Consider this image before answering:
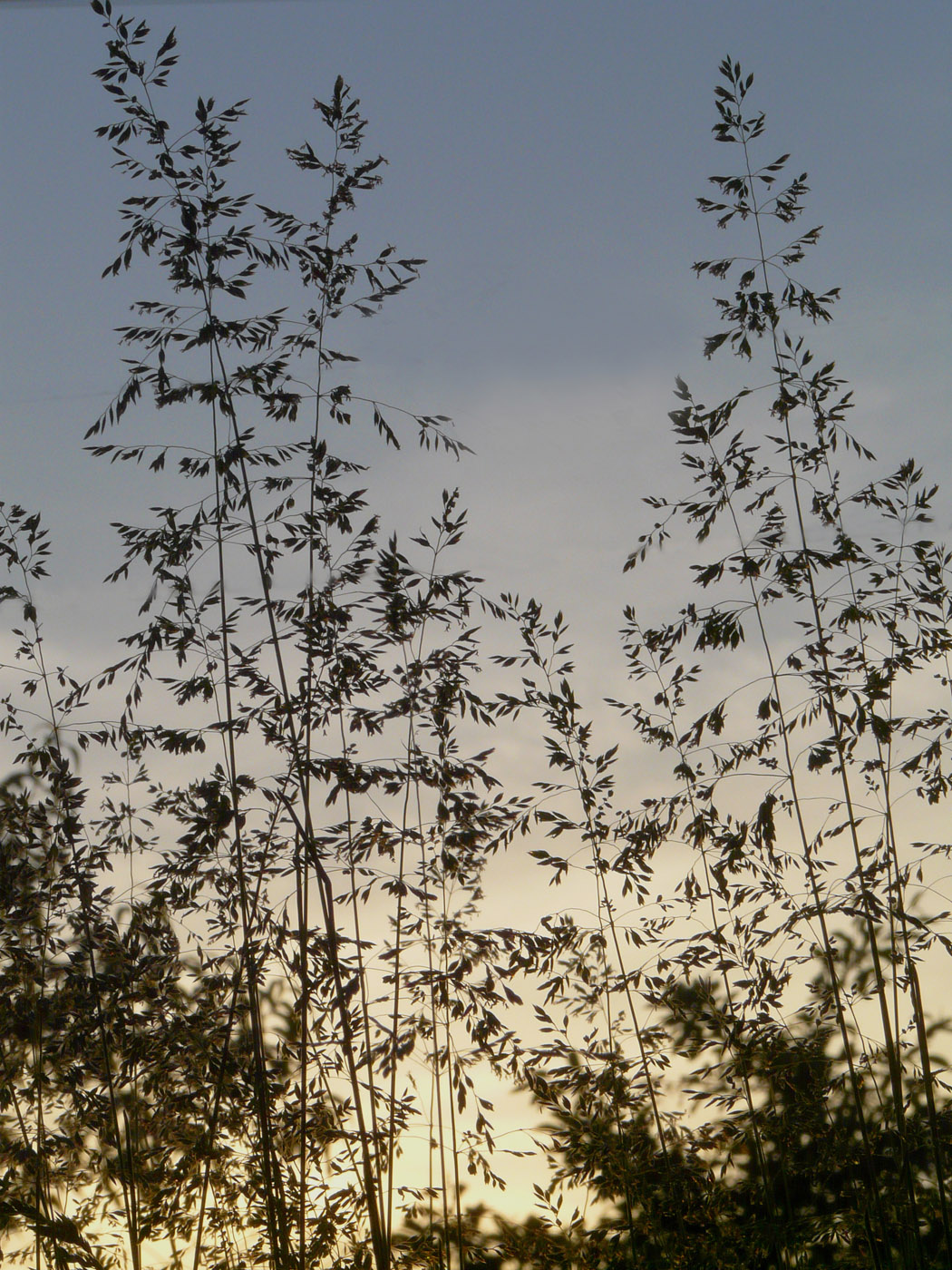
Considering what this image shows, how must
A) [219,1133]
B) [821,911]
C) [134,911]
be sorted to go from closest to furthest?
[821,911] < [219,1133] < [134,911]

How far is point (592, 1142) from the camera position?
3.87 m

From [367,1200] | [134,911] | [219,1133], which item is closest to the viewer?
[367,1200]

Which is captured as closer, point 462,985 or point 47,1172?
point 462,985

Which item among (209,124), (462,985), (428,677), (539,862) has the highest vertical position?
(209,124)

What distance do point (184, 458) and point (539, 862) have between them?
70.8 inches

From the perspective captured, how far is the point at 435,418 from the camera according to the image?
4.11m

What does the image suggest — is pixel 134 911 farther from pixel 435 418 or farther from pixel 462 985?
pixel 435 418

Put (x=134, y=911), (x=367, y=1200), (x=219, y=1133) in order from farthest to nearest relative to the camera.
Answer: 1. (x=134, y=911)
2. (x=219, y=1133)
3. (x=367, y=1200)

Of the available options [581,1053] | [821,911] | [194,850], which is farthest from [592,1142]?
[194,850]

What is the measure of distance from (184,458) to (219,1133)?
2.25 m

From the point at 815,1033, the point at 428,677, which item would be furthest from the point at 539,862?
the point at 815,1033

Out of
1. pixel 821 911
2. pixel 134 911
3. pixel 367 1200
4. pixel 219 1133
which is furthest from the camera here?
pixel 134 911

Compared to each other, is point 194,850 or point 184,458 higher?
point 184,458

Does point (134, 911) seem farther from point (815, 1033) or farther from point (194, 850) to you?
point (815, 1033)
